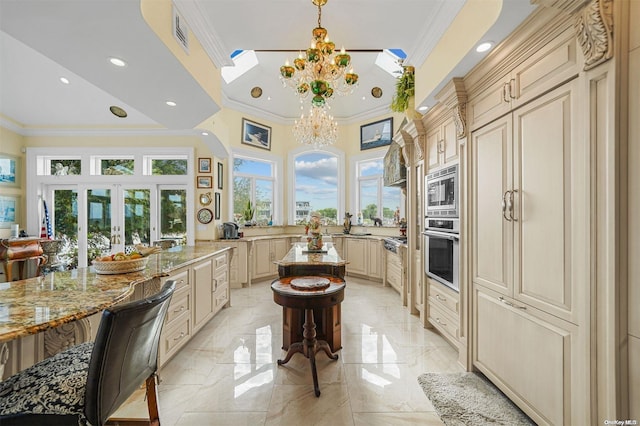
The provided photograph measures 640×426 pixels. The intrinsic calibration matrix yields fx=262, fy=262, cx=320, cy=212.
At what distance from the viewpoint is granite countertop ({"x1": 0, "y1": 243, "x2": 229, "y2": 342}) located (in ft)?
3.63

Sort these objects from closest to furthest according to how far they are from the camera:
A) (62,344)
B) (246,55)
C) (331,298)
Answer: (62,344) < (331,298) < (246,55)

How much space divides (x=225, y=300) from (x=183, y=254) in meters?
1.15

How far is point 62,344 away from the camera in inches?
64.1

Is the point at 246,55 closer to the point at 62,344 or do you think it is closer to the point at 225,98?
the point at 225,98

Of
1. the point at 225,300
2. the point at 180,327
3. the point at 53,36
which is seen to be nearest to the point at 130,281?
the point at 180,327

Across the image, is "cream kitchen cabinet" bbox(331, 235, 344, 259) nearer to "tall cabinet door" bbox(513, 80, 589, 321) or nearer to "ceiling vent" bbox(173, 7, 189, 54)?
"tall cabinet door" bbox(513, 80, 589, 321)

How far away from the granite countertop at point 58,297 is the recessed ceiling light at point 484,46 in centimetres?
285

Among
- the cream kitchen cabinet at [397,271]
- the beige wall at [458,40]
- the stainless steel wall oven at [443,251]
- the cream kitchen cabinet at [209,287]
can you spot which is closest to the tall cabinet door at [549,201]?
the beige wall at [458,40]

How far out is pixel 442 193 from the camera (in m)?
2.79

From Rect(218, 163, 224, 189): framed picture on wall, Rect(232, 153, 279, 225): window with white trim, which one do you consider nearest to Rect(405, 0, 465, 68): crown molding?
Rect(218, 163, 224, 189): framed picture on wall

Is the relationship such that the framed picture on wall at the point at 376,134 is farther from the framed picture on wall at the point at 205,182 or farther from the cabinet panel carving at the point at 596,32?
the cabinet panel carving at the point at 596,32

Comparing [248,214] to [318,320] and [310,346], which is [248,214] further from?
[310,346]

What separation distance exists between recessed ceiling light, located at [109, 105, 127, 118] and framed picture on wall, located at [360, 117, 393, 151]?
4.87m

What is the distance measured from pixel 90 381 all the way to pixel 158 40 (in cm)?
207
